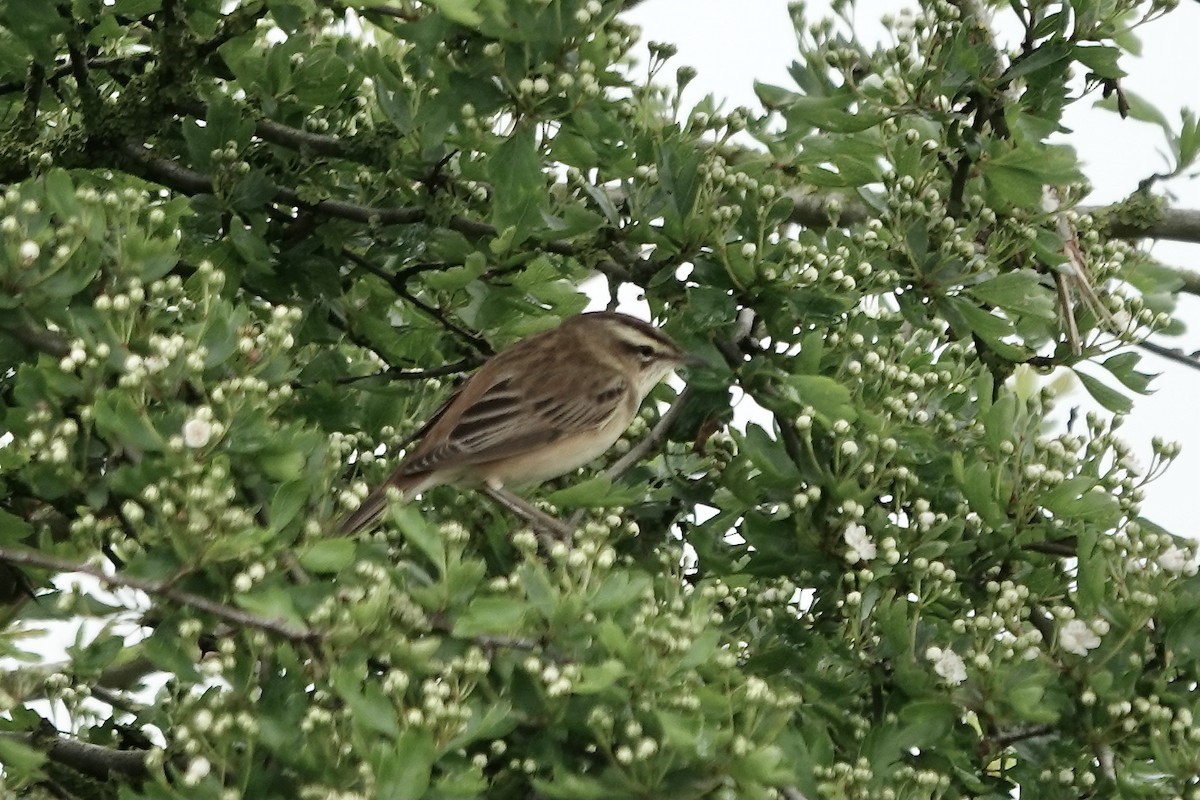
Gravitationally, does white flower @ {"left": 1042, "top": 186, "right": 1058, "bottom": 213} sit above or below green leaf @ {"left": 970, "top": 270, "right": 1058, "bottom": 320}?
above

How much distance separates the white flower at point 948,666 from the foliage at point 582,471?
0.09 ft

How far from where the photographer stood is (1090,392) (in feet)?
15.2

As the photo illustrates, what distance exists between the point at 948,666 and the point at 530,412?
8.47 feet

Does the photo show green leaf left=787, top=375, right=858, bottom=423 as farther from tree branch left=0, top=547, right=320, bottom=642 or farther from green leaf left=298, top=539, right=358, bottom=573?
tree branch left=0, top=547, right=320, bottom=642

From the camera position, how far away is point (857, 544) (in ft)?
12.9

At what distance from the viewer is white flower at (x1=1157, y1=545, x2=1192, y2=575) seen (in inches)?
149

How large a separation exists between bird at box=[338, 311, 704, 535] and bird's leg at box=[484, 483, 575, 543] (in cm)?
40

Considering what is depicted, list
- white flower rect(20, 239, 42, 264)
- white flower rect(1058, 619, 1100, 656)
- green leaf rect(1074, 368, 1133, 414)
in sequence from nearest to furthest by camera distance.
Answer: white flower rect(20, 239, 42, 264) < white flower rect(1058, 619, 1100, 656) < green leaf rect(1074, 368, 1133, 414)

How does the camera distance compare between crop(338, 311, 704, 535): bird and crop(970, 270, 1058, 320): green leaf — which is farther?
crop(338, 311, 704, 535): bird

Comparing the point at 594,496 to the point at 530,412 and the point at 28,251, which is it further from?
the point at 530,412

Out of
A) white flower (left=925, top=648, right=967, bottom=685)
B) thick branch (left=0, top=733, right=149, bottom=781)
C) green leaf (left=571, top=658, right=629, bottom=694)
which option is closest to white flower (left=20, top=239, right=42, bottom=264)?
thick branch (left=0, top=733, right=149, bottom=781)

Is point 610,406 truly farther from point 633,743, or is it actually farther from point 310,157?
point 633,743

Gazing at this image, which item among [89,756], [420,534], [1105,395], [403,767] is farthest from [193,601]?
[1105,395]

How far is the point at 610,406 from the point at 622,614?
2598mm
